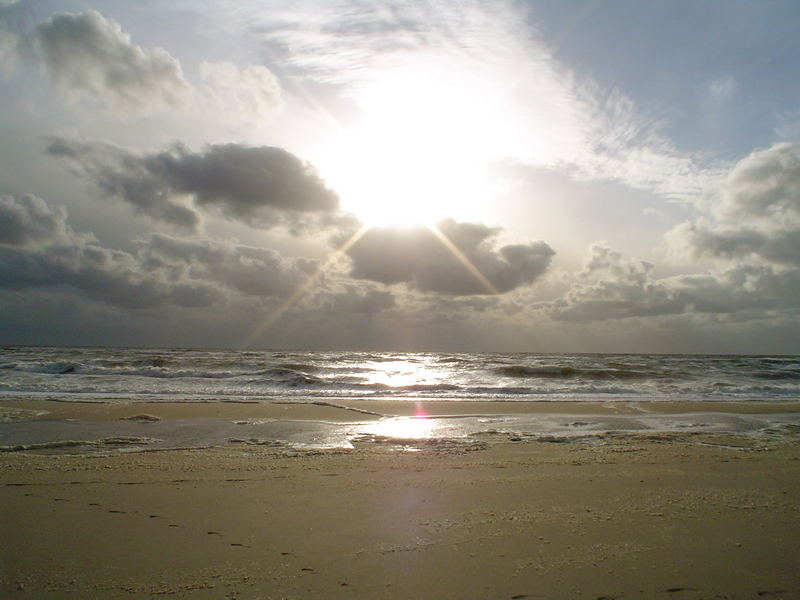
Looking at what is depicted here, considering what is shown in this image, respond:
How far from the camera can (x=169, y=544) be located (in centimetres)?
398

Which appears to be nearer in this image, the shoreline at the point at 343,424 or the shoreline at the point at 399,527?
the shoreline at the point at 399,527

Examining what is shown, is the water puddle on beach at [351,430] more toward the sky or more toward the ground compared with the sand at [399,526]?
more toward the ground

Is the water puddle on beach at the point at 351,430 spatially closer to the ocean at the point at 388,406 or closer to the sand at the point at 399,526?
the ocean at the point at 388,406

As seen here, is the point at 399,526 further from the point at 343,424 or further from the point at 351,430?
the point at 343,424

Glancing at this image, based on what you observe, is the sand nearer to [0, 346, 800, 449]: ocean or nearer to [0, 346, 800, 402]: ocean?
[0, 346, 800, 449]: ocean

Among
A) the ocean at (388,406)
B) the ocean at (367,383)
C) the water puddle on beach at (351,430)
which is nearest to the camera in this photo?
the water puddle on beach at (351,430)

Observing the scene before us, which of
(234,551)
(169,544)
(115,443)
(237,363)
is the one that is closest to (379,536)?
(234,551)

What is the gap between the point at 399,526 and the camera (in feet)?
14.5

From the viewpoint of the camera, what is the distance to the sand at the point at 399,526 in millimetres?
3355

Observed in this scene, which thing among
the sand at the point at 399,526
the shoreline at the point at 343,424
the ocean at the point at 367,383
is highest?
the sand at the point at 399,526

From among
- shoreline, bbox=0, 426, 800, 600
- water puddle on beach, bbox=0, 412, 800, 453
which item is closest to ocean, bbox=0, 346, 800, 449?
water puddle on beach, bbox=0, 412, 800, 453

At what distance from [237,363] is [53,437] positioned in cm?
2709

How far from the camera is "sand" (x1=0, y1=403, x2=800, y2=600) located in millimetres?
3355

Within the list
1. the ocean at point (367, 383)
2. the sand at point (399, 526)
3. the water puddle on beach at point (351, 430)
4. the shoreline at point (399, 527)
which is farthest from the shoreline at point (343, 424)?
the ocean at point (367, 383)
